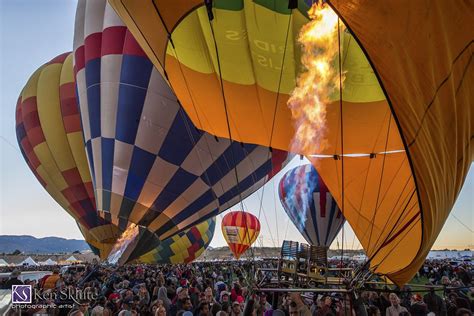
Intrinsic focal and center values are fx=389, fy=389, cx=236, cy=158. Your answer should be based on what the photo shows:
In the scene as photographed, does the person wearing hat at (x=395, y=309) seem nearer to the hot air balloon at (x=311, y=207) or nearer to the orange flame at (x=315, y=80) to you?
the orange flame at (x=315, y=80)

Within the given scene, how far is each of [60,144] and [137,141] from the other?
4.56m

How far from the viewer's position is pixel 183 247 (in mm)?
21156

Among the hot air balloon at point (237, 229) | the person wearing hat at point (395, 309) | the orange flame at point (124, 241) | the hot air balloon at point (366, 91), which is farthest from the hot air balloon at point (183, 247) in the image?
the person wearing hat at point (395, 309)

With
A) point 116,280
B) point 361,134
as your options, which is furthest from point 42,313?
point 116,280

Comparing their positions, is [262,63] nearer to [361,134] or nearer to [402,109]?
[361,134]

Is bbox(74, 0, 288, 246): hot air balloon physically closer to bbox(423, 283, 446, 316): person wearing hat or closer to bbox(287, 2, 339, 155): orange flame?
bbox(287, 2, 339, 155): orange flame

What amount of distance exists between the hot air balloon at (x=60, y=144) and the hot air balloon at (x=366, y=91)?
579 cm

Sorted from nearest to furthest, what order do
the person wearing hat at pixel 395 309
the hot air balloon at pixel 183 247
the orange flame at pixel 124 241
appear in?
the person wearing hat at pixel 395 309, the orange flame at pixel 124 241, the hot air balloon at pixel 183 247

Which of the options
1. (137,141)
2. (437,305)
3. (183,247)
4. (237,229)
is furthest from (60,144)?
(183,247)

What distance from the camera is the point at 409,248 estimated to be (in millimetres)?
3738

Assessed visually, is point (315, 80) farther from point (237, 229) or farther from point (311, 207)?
point (237, 229)

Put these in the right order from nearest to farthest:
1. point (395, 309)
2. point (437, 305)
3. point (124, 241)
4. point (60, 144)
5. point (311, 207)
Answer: point (395, 309) → point (437, 305) → point (124, 241) → point (60, 144) → point (311, 207)

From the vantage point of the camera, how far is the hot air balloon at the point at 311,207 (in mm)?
13188

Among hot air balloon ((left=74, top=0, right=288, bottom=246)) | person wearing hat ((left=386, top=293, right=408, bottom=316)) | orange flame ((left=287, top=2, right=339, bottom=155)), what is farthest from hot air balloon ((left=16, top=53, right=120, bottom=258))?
person wearing hat ((left=386, top=293, right=408, bottom=316))
